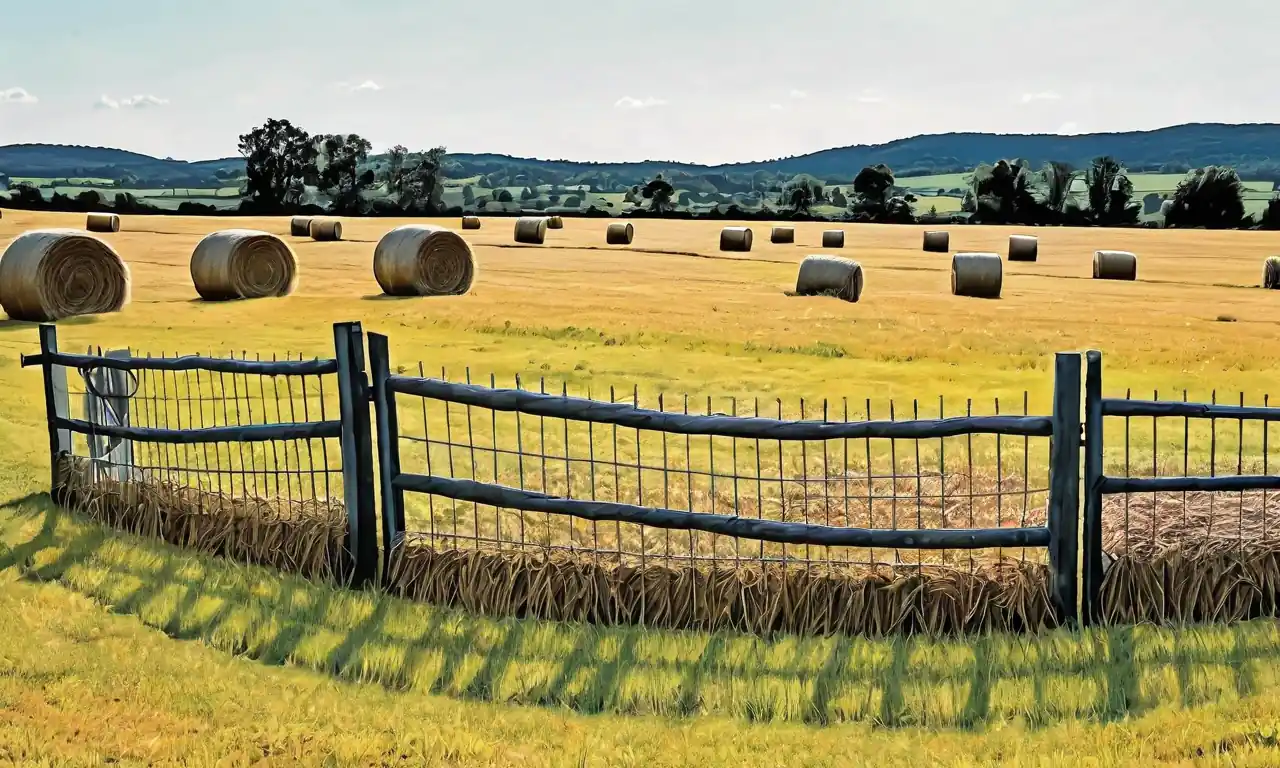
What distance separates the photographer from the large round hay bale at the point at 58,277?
74.3ft

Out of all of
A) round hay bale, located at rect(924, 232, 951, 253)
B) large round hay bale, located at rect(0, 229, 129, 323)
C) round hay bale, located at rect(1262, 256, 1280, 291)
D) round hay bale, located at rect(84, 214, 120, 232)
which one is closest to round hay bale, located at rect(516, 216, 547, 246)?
round hay bale, located at rect(924, 232, 951, 253)

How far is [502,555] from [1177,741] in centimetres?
368

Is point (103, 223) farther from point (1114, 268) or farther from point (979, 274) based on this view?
point (1114, 268)

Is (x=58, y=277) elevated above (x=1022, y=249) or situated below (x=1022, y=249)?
above

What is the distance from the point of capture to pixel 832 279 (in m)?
→ 28.2

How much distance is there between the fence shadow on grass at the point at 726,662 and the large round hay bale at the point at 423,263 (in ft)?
67.4

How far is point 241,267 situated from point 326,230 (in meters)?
25.0

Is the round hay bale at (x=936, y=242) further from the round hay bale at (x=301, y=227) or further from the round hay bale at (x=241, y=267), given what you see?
the round hay bale at (x=241, y=267)

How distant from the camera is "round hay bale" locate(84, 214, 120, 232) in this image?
188 ft

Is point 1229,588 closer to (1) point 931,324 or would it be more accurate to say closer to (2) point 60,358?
(2) point 60,358

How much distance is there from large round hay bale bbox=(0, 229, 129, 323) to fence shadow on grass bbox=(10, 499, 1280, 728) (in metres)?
17.2

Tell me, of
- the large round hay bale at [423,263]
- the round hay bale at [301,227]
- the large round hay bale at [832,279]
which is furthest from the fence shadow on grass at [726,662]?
the round hay bale at [301,227]

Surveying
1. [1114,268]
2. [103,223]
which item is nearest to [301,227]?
[103,223]

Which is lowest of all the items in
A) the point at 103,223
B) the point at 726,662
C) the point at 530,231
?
the point at 726,662
